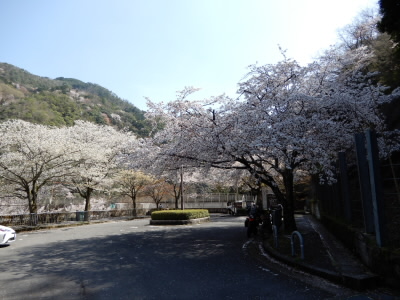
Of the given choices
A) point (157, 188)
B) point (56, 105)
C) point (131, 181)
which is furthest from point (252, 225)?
point (56, 105)

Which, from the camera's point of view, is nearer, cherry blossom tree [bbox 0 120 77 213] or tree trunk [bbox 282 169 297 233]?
tree trunk [bbox 282 169 297 233]

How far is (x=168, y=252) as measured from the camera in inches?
Answer: 374

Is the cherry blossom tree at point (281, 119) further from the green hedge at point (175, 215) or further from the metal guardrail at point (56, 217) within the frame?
→ the metal guardrail at point (56, 217)

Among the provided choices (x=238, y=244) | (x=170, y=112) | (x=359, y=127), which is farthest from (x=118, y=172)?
(x=359, y=127)

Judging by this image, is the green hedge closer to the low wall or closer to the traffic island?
the traffic island

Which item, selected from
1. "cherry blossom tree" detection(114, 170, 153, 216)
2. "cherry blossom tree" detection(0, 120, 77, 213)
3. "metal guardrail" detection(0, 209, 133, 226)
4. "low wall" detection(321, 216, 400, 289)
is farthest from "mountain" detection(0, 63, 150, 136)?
"low wall" detection(321, 216, 400, 289)

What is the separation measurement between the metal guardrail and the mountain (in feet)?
83.8

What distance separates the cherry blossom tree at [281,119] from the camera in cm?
962

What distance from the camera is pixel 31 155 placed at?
65.8 ft

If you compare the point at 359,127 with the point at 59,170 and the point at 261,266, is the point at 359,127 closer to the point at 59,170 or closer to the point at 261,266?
the point at 261,266

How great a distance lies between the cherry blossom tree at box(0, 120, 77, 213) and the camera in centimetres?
1973

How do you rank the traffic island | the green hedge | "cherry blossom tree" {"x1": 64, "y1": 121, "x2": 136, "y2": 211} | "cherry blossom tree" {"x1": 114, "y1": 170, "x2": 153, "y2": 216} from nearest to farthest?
1. the traffic island
2. the green hedge
3. "cherry blossom tree" {"x1": 64, "y1": 121, "x2": 136, "y2": 211}
4. "cherry blossom tree" {"x1": 114, "y1": 170, "x2": 153, "y2": 216}

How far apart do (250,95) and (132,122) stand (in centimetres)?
6615

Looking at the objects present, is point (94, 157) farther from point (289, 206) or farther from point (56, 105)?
point (56, 105)
